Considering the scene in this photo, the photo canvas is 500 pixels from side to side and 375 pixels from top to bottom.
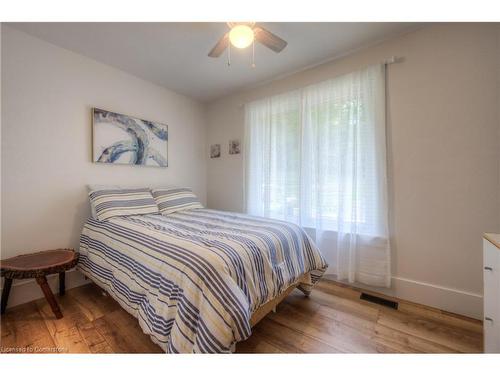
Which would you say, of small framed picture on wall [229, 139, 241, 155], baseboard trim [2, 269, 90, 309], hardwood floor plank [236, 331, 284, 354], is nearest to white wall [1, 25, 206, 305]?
baseboard trim [2, 269, 90, 309]

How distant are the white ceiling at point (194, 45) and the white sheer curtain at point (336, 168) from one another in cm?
30

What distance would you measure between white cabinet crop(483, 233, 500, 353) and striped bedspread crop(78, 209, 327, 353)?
0.95 meters

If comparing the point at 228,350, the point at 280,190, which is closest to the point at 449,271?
the point at 280,190

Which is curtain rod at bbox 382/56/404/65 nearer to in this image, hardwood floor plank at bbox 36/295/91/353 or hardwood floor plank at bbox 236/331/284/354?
hardwood floor plank at bbox 236/331/284/354

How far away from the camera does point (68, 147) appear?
200 cm

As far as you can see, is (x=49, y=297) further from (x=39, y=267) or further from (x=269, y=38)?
(x=269, y=38)

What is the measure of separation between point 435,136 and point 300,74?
1.50m

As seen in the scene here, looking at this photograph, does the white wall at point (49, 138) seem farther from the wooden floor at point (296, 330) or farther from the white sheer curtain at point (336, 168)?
the white sheer curtain at point (336, 168)

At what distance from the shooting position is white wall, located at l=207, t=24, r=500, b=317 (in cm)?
150

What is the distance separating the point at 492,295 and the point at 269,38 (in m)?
2.04

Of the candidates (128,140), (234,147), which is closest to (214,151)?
(234,147)

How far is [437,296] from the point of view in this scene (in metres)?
1.67

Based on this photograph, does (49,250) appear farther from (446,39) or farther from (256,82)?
(446,39)

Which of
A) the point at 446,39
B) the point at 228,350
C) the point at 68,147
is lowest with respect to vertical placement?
the point at 228,350
